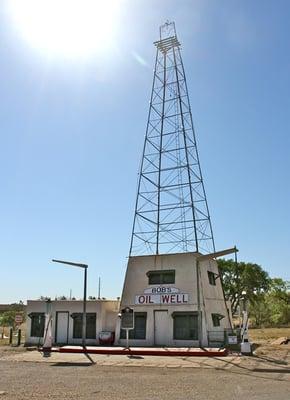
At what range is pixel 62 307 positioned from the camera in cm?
3350

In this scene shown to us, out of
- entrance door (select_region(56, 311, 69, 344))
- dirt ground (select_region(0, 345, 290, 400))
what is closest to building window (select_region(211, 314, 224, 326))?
dirt ground (select_region(0, 345, 290, 400))

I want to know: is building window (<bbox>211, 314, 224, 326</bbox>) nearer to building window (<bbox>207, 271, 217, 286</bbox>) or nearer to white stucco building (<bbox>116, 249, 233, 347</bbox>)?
white stucco building (<bbox>116, 249, 233, 347</bbox>)

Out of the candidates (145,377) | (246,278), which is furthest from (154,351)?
(246,278)

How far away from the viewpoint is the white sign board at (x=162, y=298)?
3144 cm

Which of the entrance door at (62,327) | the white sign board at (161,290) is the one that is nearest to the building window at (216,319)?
the white sign board at (161,290)

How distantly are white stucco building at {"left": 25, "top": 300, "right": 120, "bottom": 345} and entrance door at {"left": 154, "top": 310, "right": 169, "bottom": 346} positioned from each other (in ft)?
10.0

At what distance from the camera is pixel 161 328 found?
3144cm

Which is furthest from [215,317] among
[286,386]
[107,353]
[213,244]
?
[286,386]

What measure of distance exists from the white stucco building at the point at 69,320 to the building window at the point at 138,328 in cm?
129

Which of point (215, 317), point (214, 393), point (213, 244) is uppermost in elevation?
point (213, 244)

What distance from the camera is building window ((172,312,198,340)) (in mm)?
30406

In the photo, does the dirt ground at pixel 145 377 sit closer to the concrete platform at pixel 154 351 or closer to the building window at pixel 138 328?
the concrete platform at pixel 154 351

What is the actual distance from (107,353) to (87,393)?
13411mm

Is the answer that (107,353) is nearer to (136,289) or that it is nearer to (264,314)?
(136,289)
